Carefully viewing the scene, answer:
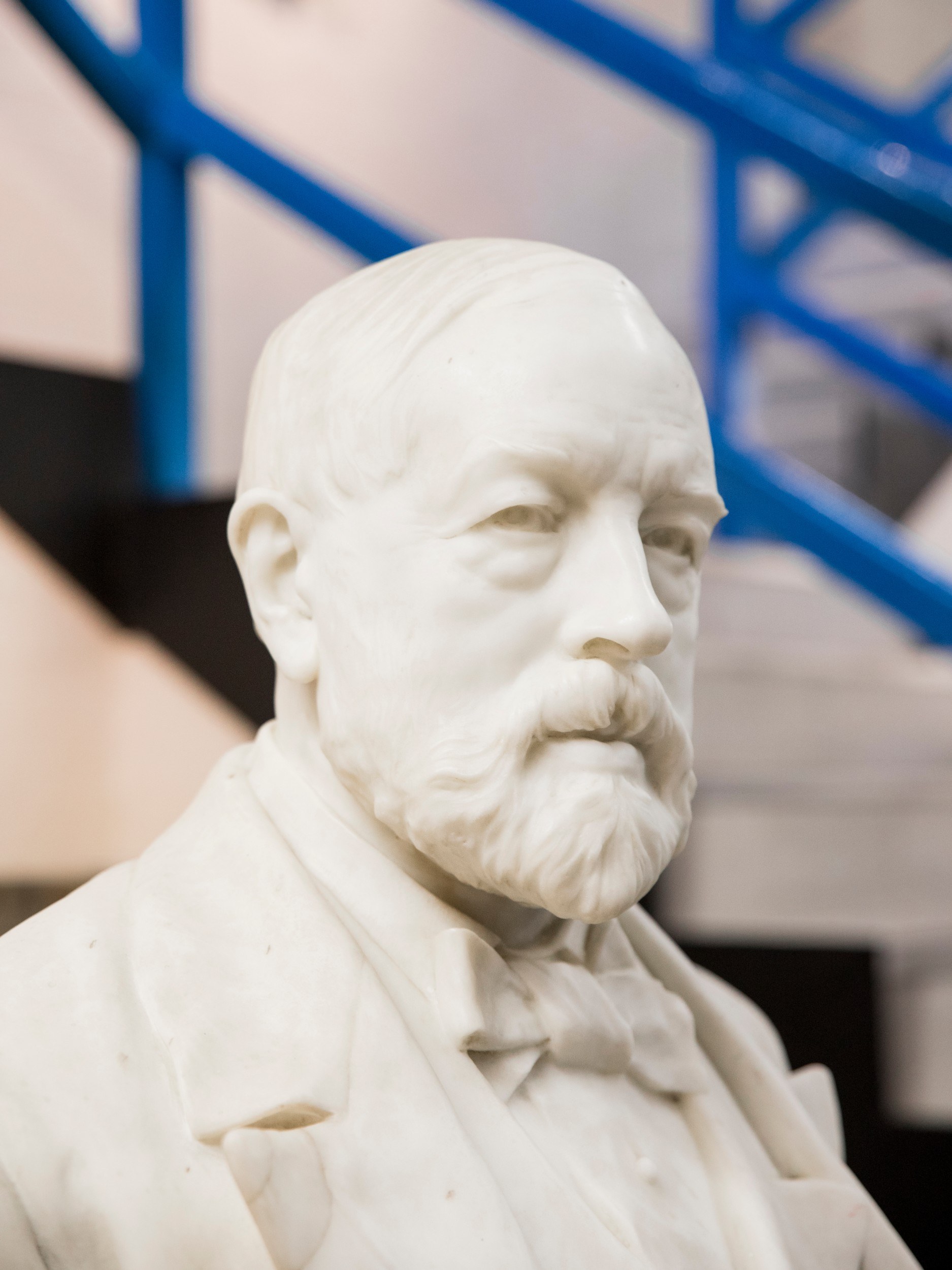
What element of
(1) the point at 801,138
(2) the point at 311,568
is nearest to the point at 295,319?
(2) the point at 311,568

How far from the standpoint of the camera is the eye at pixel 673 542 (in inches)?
44.4

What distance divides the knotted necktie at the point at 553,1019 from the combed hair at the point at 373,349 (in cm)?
35

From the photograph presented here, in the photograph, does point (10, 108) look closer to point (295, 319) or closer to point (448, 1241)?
point (295, 319)

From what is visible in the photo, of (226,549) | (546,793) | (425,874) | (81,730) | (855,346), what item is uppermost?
(546,793)

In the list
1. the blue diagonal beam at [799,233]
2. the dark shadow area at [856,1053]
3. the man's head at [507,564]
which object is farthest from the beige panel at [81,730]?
the blue diagonal beam at [799,233]

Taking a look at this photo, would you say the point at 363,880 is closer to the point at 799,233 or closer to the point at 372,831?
the point at 372,831

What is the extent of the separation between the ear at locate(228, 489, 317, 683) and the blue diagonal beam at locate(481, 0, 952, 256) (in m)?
1.16

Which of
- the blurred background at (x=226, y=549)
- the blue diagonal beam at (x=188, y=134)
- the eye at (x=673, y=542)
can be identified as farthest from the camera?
the blue diagonal beam at (x=188, y=134)

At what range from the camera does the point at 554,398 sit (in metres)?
1.05

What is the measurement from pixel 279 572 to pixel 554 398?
0.87 feet

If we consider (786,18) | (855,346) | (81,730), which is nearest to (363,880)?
(81,730)

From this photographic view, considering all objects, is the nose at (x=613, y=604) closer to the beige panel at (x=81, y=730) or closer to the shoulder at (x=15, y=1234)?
the shoulder at (x=15, y=1234)

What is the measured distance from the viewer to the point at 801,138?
203 cm

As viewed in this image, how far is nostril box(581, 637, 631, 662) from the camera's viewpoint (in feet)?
3.37
